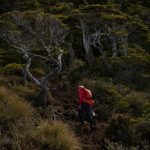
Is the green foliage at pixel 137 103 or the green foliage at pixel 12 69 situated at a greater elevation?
the green foliage at pixel 12 69

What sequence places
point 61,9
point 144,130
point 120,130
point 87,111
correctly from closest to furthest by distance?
point 120,130, point 144,130, point 87,111, point 61,9

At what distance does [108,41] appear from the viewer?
28.8 meters

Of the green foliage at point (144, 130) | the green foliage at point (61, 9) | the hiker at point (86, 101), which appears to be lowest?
the green foliage at point (144, 130)

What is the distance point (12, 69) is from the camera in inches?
777

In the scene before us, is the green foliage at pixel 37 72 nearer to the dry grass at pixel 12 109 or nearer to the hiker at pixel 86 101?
the hiker at pixel 86 101

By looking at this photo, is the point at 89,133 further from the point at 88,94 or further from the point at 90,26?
the point at 90,26

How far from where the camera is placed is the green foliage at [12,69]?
1850 centimetres

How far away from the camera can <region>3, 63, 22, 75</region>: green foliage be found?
60.7 ft

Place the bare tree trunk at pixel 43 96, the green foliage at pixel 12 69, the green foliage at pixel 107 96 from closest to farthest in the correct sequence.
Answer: the bare tree trunk at pixel 43 96 → the green foliage at pixel 107 96 → the green foliage at pixel 12 69

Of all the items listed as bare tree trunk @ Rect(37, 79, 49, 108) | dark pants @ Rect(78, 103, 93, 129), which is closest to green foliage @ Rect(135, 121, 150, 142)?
dark pants @ Rect(78, 103, 93, 129)

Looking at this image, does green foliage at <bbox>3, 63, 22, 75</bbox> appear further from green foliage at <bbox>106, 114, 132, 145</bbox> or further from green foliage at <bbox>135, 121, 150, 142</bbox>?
green foliage at <bbox>135, 121, 150, 142</bbox>

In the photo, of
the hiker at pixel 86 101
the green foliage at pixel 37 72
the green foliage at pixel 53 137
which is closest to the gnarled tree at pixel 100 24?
the green foliage at pixel 37 72

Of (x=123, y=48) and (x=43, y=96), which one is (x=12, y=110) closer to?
(x=43, y=96)

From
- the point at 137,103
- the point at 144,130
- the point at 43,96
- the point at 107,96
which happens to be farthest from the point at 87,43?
the point at 144,130
